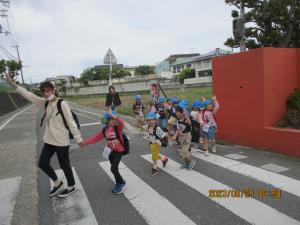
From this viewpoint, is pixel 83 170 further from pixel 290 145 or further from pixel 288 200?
pixel 290 145

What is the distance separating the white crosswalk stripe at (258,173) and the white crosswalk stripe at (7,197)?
12.8 feet

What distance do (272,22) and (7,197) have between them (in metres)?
10.7

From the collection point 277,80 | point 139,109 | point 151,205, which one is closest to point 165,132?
point 151,205

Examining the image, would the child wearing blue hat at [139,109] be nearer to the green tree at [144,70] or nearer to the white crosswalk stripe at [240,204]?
the white crosswalk stripe at [240,204]

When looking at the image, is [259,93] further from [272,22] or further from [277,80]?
[272,22]

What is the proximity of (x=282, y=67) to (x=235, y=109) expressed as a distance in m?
1.57

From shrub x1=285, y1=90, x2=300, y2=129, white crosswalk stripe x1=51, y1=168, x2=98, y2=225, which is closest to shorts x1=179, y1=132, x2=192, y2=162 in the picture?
white crosswalk stripe x1=51, y1=168, x2=98, y2=225

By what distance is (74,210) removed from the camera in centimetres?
419

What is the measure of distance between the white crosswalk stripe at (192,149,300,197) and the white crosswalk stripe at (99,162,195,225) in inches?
71.8

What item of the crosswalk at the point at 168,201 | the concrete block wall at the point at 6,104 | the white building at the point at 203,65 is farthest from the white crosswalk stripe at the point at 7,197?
the white building at the point at 203,65

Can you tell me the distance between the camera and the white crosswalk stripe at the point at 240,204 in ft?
11.8

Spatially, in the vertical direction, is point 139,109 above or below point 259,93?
below

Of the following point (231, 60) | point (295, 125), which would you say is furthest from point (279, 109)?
point (231, 60)

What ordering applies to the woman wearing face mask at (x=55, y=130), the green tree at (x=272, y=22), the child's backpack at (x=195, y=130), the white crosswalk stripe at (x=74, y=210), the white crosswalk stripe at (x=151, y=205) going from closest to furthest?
the white crosswalk stripe at (x=151, y=205) < the white crosswalk stripe at (x=74, y=210) < the woman wearing face mask at (x=55, y=130) < the child's backpack at (x=195, y=130) < the green tree at (x=272, y=22)
